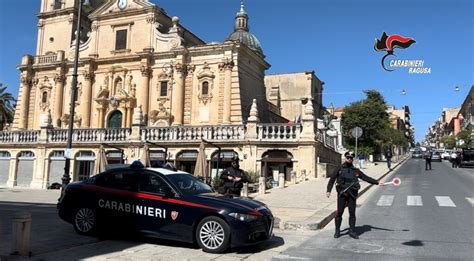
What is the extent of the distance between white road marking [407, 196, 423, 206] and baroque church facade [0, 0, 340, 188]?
8.35 meters

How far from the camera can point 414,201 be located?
16031mm

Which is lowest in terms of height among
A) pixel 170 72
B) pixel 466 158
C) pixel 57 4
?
pixel 466 158

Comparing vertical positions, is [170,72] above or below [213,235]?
above

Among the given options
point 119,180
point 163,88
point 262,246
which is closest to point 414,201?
point 262,246

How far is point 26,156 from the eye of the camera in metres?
34.3

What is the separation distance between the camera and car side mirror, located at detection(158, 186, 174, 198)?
8.43m

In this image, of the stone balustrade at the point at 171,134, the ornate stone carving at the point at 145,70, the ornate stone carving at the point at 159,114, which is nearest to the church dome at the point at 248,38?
the ornate stone carving at the point at 145,70

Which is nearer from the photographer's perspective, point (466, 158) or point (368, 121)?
point (466, 158)

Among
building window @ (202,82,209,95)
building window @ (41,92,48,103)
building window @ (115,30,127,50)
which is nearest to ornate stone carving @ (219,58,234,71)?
building window @ (202,82,209,95)

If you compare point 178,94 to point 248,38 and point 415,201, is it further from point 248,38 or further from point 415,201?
point 415,201

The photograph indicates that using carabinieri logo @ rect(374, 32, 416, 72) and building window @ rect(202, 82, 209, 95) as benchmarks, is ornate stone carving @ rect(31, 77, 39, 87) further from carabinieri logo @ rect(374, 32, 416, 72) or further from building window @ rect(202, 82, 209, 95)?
carabinieri logo @ rect(374, 32, 416, 72)

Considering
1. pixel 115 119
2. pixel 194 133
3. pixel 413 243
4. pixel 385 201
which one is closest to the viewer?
pixel 413 243

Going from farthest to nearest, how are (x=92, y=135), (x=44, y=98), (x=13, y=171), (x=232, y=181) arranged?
(x=44, y=98) → (x=13, y=171) → (x=92, y=135) → (x=232, y=181)

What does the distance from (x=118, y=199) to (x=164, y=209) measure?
4.03 ft
